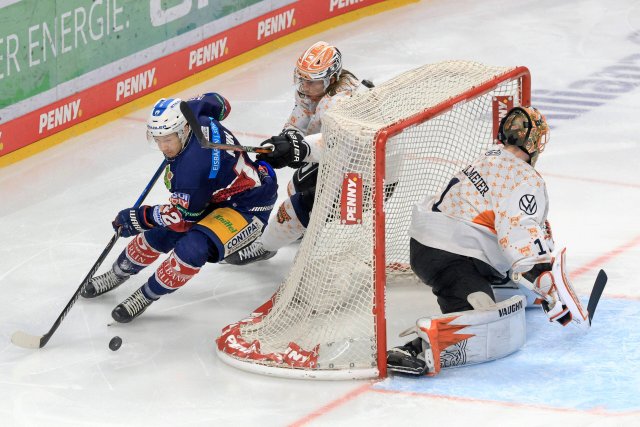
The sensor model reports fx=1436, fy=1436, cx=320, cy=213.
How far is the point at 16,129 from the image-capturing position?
24.4 feet

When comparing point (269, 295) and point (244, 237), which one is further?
point (269, 295)

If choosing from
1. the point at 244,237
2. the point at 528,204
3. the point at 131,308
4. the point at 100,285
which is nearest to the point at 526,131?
the point at 528,204

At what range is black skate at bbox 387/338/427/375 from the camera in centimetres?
495

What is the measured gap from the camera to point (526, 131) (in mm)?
5133

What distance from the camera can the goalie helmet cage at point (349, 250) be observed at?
4.90 metres

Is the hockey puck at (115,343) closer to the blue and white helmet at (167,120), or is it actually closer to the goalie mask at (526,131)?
the blue and white helmet at (167,120)

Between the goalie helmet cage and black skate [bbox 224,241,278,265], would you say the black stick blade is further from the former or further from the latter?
black skate [bbox 224,241,278,265]

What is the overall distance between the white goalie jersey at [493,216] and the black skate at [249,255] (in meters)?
0.93

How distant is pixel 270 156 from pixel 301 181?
442 mm

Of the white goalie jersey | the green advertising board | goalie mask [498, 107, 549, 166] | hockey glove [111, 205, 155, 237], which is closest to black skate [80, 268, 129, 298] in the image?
hockey glove [111, 205, 155, 237]

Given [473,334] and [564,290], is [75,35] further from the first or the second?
[564,290]

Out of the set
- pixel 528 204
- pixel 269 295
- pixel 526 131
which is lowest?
pixel 269 295

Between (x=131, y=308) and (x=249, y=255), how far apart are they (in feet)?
2.49

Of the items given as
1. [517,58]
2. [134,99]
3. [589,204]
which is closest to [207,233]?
[589,204]
